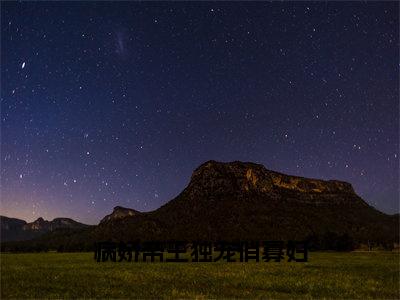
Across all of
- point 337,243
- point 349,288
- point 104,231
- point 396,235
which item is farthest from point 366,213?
point 349,288

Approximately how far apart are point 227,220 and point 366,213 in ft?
186

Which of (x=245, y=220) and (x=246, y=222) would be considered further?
(x=245, y=220)

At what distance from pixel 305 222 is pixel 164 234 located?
4766cm

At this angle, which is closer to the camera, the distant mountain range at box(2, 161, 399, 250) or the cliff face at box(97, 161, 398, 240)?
the distant mountain range at box(2, 161, 399, 250)

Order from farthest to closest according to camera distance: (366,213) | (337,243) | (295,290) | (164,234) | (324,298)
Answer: (366,213)
(164,234)
(337,243)
(295,290)
(324,298)

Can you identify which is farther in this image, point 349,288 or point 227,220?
point 227,220

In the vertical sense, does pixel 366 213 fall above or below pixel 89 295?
above

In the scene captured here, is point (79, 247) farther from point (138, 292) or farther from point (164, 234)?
point (138, 292)

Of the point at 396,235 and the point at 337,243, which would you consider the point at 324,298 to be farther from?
the point at 396,235

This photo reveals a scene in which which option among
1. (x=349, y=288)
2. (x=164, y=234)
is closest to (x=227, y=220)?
(x=164, y=234)

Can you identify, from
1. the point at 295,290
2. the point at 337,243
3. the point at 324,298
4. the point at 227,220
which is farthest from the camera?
the point at 227,220

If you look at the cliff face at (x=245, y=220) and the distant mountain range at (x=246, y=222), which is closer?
the distant mountain range at (x=246, y=222)

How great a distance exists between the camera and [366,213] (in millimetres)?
188125

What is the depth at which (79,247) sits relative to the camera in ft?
498
